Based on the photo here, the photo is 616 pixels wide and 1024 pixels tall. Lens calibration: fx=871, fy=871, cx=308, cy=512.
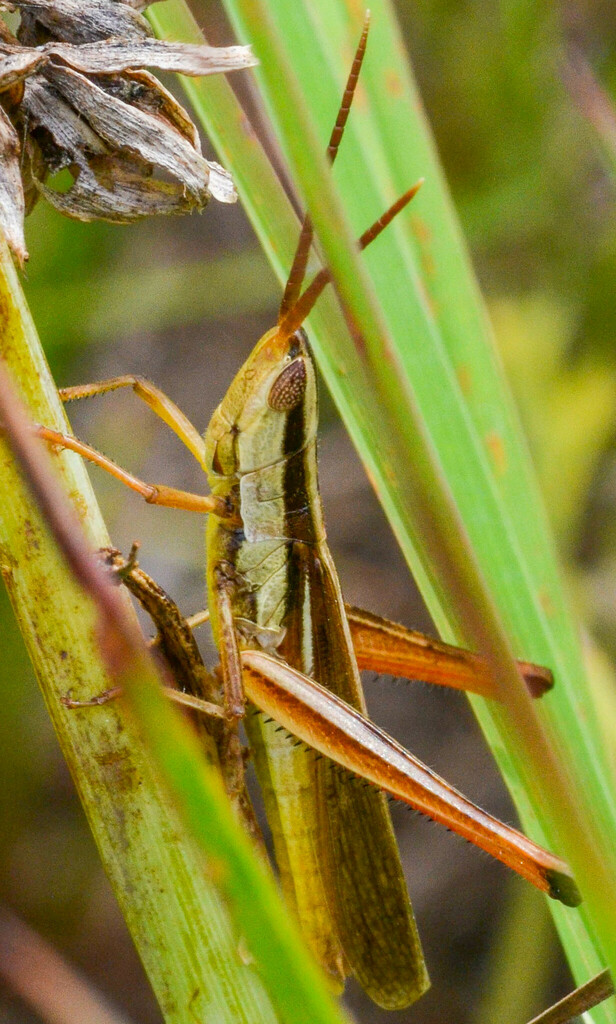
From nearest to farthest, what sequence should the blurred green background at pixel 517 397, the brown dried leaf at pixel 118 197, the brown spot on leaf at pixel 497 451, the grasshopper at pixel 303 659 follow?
the brown dried leaf at pixel 118 197 < the brown spot on leaf at pixel 497 451 < the grasshopper at pixel 303 659 < the blurred green background at pixel 517 397

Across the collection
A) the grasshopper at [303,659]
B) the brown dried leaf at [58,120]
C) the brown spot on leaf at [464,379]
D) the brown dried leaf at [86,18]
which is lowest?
the grasshopper at [303,659]

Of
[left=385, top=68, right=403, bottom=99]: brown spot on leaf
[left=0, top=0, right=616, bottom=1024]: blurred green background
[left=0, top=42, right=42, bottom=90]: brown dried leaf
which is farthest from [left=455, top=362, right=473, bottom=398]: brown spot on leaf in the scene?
[left=0, top=0, right=616, bottom=1024]: blurred green background

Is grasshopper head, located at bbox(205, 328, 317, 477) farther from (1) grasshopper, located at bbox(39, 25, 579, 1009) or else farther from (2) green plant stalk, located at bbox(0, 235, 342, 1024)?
(2) green plant stalk, located at bbox(0, 235, 342, 1024)

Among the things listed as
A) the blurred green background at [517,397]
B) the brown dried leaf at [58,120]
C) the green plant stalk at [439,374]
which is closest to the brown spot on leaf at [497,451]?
the green plant stalk at [439,374]

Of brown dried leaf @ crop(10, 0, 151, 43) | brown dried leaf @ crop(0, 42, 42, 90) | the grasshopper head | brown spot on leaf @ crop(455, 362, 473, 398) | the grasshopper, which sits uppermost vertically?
brown dried leaf @ crop(10, 0, 151, 43)

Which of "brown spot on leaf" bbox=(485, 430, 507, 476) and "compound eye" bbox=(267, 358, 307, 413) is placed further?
"compound eye" bbox=(267, 358, 307, 413)

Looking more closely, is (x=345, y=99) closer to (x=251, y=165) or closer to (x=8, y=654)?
(x=251, y=165)

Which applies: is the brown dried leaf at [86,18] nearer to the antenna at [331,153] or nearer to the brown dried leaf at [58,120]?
the brown dried leaf at [58,120]

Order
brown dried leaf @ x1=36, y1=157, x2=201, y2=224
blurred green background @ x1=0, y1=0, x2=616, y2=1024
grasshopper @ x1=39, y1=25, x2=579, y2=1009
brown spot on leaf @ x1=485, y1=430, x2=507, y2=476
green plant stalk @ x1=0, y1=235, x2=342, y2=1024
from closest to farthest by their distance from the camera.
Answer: green plant stalk @ x1=0, y1=235, x2=342, y2=1024, brown dried leaf @ x1=36, y1=157, x2=201, y2=224, brown spot on leaf @ x1=485, y1=430, x2=507, y2=476, grasshopper @ x1=39, y1=25, x2=579, y2=1009, blurred green background @ x1=0, y1=0, x2=616, y2=1024
